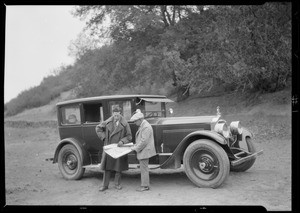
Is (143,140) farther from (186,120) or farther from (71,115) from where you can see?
(71,115)

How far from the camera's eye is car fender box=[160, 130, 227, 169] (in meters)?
5.66

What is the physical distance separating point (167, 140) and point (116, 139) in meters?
0.96

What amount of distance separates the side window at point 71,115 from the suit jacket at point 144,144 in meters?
1.84

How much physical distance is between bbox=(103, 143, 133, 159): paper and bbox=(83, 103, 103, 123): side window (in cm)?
97

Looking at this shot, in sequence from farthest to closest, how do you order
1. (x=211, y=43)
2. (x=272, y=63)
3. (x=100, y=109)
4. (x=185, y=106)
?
(x=185, y=106)
(x=211, y=43)
(x=272, y=63)
(x=100, y=109)

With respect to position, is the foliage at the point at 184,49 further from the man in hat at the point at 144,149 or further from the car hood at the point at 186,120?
the man in hat at the point at 144,149

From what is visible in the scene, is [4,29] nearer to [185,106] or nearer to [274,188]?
[274,188]

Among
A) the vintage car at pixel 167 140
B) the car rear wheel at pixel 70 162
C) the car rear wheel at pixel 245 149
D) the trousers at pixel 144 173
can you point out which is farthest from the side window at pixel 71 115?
the car rear wheel at pixel 245 149

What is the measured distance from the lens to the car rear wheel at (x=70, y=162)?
22.7 ft

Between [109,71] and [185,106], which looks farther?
[109,71]
